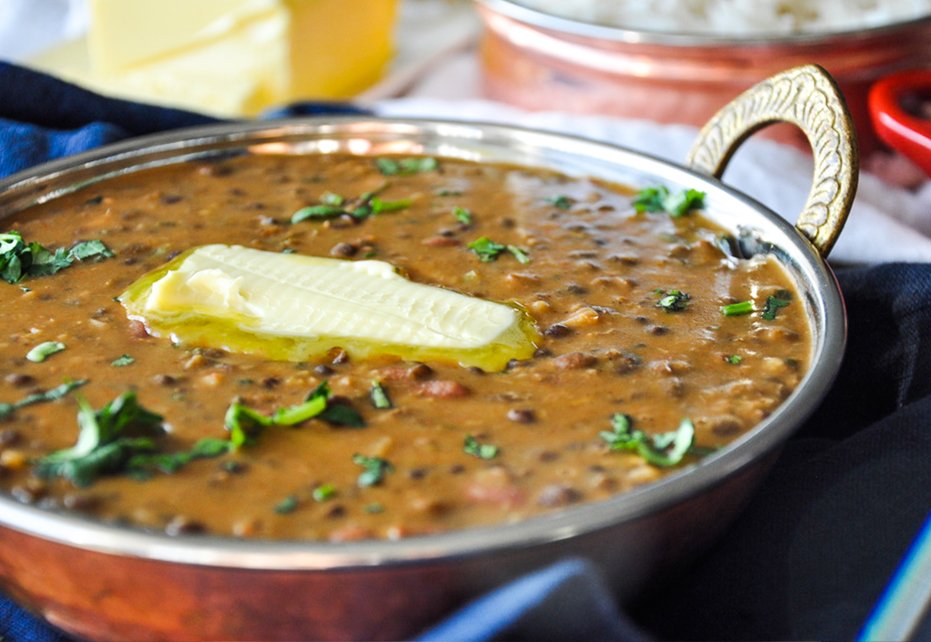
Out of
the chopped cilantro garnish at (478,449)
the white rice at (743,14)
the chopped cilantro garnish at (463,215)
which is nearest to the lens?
the chopped cilantro garnish at (478,449)

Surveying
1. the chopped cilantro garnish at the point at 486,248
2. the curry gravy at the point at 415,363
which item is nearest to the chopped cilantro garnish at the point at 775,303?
the curry gravy at the point at 415,363

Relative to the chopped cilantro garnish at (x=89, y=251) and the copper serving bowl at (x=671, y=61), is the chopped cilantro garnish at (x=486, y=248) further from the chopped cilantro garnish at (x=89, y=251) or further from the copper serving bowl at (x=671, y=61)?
the copper serving bowl at (x=671, y=61)

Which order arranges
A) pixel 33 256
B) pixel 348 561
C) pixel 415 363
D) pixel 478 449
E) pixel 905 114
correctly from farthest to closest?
pixel 905 114 → pixel 33 256 → pixel 415 363 → pixel 478 449 → pixel 348 561

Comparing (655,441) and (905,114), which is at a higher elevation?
(905,114)

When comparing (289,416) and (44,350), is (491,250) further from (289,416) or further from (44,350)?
(44,350)

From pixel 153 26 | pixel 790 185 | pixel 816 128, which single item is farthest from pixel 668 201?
pixel 153 26

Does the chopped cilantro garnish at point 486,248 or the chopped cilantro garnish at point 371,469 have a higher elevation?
the chopped cilantro garnish at point 371,469
